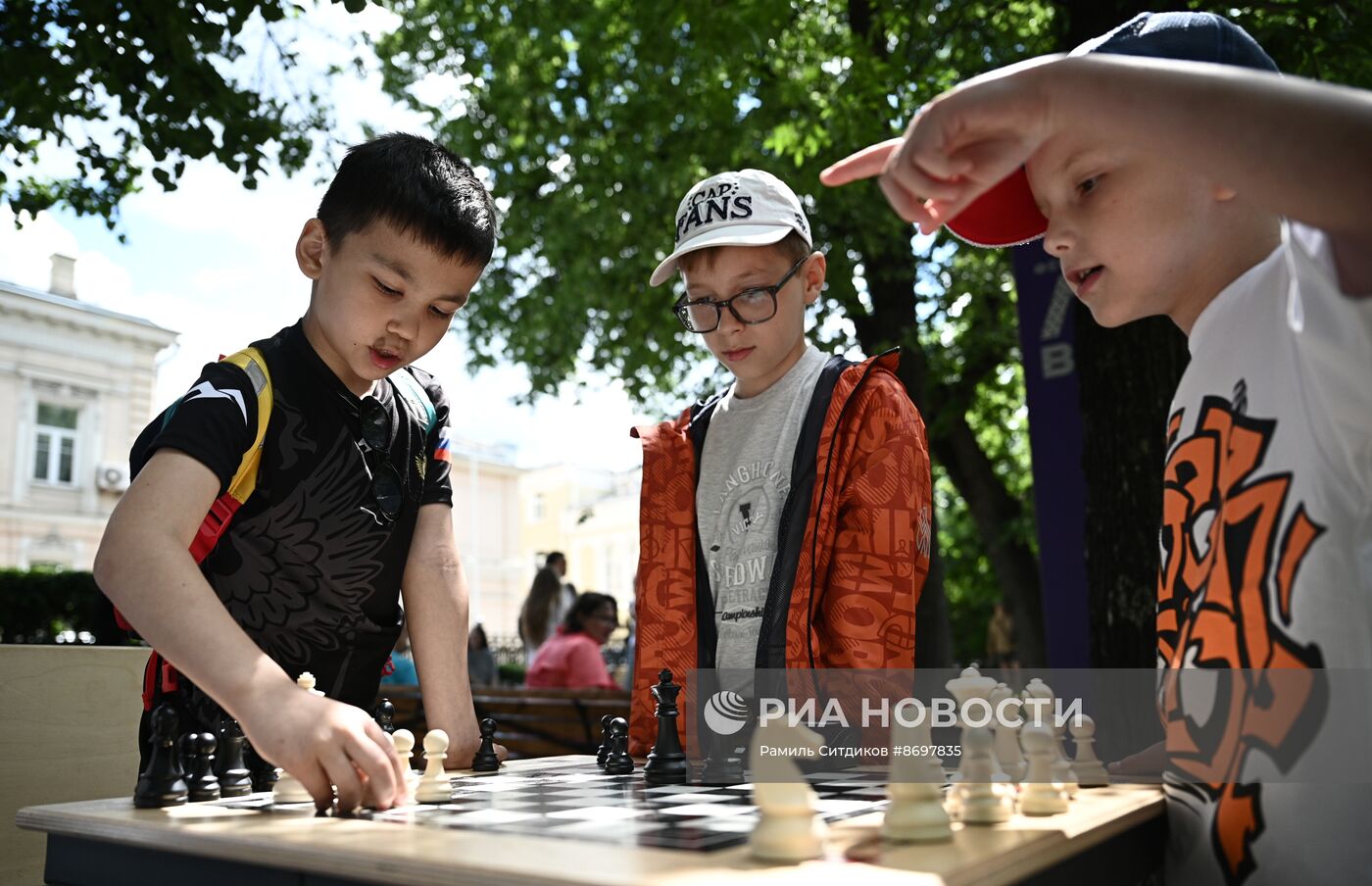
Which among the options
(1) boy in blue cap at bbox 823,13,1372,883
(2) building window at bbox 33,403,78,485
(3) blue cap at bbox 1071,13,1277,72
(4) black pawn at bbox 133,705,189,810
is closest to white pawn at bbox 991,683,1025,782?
(1) boy in blue cap at bbox 823,13,1372,883

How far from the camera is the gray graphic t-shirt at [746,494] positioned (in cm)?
235

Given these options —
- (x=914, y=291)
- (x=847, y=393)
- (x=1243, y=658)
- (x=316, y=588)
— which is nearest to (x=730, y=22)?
(x=914, y=291)

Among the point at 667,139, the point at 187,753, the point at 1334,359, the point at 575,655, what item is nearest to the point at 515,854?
the point at 187,753

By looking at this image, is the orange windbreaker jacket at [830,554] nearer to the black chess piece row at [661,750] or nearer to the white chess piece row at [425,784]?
the black chess piece row at [661,750]

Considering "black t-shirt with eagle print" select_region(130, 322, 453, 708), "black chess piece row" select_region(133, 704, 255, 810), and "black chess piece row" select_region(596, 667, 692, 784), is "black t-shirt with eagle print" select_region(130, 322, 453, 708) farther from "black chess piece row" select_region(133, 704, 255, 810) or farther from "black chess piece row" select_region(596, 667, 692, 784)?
"black chess piece row" select_region(596, 667, 692, 784)

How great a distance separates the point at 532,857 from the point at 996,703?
0.86 meters

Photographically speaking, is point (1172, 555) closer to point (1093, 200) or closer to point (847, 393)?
point (1093, 200)

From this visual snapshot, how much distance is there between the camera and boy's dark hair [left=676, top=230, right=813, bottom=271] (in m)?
2.60

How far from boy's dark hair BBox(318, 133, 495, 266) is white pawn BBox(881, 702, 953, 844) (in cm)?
142

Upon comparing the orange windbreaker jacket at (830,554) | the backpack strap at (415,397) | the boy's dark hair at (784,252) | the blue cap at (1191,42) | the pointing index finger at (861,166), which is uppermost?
the boy's dark hair at (784,252)

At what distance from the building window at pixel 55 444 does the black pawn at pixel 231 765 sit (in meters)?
27.3

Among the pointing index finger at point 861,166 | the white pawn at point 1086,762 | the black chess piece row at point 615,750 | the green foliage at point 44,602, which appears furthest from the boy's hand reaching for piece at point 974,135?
the green foliage at point 44,602

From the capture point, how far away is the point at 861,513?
2.24 m

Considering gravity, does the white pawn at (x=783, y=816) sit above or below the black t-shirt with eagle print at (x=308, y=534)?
below
